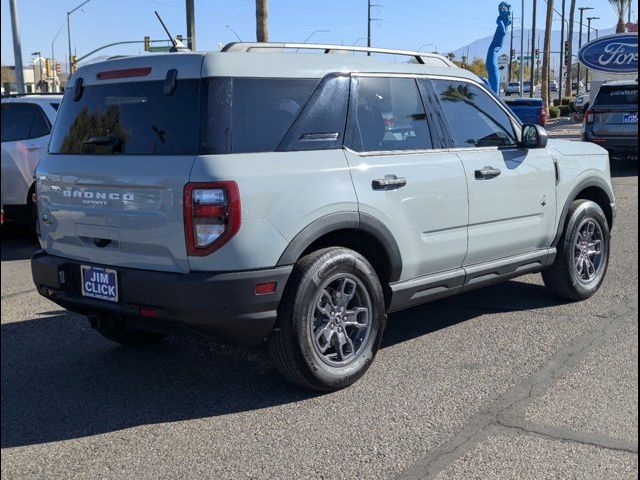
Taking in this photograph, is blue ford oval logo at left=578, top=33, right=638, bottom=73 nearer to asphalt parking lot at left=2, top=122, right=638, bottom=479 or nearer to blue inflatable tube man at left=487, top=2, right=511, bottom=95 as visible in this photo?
blue inflatable tube man at left=487, top=2, right=511, bottom=95

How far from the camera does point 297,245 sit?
13.7 ft

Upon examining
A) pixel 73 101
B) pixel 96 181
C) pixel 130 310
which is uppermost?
pixel 73 101

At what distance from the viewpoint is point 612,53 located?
27.2 metres

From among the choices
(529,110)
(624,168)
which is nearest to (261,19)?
(624,168)

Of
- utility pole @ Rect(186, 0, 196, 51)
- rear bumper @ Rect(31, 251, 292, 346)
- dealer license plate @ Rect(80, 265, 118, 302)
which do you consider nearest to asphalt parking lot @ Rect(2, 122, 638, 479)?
rear bumper @ Rect(31, 251, 292, 346)

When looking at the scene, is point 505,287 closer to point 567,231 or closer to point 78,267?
point 567,231

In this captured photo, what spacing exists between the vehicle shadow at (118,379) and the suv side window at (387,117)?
1.48m

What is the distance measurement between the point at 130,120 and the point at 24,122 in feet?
19.3

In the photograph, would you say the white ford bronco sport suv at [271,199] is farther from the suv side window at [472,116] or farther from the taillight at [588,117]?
the taillight at [588,117]

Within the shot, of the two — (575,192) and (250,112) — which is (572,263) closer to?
(575,192)

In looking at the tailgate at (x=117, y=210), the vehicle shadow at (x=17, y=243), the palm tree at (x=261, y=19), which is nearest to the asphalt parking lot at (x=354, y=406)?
the tailgate at (x=117, y=210)

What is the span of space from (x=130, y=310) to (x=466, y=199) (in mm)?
2401

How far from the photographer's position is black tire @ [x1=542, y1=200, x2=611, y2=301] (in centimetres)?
614

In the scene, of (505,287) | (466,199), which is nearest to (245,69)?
(466,199)
